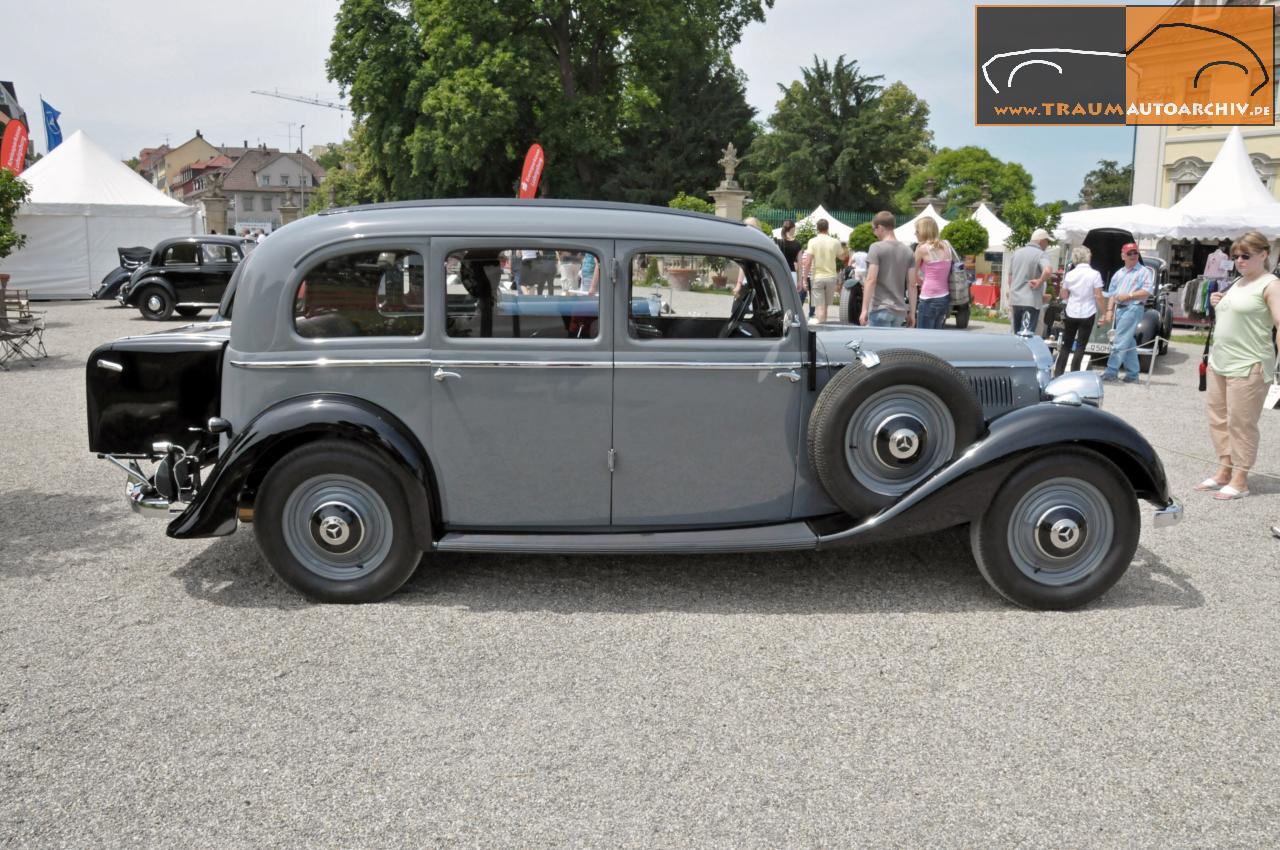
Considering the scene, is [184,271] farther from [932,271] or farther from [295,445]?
[295,445]

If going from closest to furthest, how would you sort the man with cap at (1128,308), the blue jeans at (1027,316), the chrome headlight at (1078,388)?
the chrome headlight at (1078,388), the man with cap at (1128,308), the blue jeans at (1027,316)

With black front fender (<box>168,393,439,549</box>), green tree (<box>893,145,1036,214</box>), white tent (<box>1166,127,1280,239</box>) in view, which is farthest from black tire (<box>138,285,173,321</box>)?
green tree (<box>893,145,1036,214</box>)

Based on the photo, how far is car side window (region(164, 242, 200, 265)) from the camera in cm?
1953

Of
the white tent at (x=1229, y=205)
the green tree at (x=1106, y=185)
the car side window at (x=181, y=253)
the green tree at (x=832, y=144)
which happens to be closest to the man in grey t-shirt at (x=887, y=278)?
the white tent at (x=1229, y=205)

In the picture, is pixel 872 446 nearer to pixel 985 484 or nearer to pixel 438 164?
pixel 985 484

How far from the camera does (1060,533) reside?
459 centimetres

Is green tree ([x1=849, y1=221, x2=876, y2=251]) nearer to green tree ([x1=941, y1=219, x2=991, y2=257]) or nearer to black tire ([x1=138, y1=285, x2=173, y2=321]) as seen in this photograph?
green tree ([x1=941, y1=219, x2=991, y2=257])

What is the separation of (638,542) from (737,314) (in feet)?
4.38

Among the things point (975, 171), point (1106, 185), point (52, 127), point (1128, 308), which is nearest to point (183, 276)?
point (52, 127)

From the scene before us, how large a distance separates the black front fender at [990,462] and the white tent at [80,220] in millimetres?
24154

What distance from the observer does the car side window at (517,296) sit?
4.60 metres

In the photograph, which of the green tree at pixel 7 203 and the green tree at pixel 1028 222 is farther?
the green tree at pixel 1028 222

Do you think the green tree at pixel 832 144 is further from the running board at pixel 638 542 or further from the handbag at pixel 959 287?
the running board at pixel 638 542

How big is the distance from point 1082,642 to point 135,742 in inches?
151
